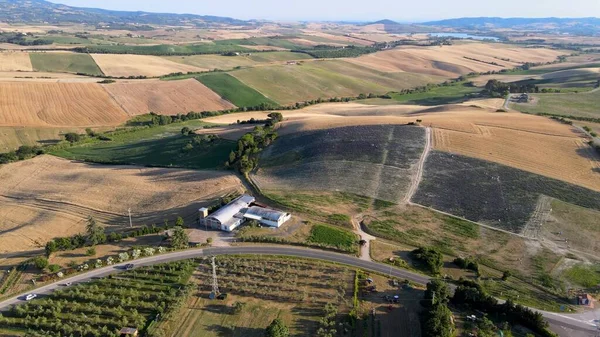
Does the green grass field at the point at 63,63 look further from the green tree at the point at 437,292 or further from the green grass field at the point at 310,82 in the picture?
the green tree at the point at 437,292

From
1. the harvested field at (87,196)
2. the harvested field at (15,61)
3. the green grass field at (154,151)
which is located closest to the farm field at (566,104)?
the green grass field at (154,151)

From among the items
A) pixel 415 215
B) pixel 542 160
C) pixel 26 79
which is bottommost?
pixel 415 215

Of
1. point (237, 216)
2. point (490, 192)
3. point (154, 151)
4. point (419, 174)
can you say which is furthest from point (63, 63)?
point (490, 192)

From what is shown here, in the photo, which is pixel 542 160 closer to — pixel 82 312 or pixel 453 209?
pixel 453 209

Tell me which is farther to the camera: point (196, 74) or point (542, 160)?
point (196, 74)

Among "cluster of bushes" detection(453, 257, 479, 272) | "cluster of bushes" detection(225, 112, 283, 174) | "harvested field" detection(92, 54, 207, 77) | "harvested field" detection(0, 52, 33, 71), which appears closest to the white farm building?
"cluster of bushes" detection(225, 112, 283, 174)

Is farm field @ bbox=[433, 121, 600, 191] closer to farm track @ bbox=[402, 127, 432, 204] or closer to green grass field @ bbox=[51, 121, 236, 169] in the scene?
farm track @ bbox=[402, 127, 432, 204]

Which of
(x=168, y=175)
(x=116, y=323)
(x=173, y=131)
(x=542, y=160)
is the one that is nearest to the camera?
(x=116, y=323)

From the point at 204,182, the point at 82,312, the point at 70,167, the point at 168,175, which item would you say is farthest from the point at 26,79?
the point at 82,312
